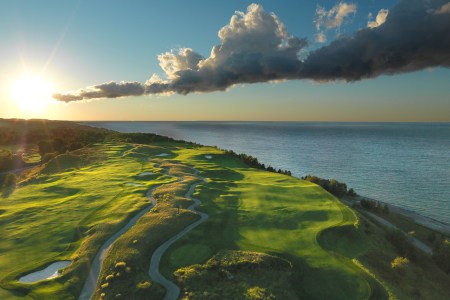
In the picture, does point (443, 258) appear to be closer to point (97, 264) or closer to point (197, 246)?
point (197, 246)

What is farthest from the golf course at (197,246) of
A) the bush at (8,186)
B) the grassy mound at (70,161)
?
the grassy mound at (70,161)

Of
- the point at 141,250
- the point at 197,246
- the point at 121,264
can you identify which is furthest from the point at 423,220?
the point at 121,264

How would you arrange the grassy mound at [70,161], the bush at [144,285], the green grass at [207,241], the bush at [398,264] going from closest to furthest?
the bush at [144,285], the green grass at [207,241], the bush at [398,264], the grassy mound at [70,161]

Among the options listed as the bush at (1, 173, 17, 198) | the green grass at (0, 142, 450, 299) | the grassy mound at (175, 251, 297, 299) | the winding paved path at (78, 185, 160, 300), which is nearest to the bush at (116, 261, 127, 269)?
the green grass at (0, 142, 450, 299)

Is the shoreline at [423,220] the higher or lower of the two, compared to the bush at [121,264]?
lower

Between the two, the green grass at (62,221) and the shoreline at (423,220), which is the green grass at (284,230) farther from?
the shoreline at (423,220)

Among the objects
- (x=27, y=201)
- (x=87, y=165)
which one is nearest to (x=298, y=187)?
(x=27, y=201)
